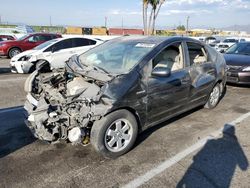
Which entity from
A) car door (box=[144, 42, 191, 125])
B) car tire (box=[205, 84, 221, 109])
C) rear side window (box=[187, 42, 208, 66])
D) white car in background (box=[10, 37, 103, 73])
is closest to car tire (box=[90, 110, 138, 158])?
car door (box=[144, 42, 191, 125])

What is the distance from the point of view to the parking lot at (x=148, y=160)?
3.01 metres

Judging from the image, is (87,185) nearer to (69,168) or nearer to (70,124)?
(69,168)

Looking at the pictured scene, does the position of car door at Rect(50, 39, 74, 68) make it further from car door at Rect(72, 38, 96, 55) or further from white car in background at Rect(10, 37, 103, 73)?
car door at Rect(72, 38, 96, 55)

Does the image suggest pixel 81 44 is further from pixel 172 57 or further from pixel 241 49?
pixel 172 57

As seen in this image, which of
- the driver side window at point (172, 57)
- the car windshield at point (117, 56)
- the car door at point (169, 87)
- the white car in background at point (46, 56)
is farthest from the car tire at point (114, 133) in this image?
the white car in background at point (46, 56)

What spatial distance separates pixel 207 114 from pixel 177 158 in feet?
7.10

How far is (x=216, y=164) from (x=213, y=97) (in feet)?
8.49

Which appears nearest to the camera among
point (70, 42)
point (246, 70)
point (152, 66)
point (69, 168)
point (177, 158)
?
point (69, 168)

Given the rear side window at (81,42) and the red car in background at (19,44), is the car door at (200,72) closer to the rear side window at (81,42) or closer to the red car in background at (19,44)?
the rear side window at (81,42)

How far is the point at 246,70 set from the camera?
754 centimetres

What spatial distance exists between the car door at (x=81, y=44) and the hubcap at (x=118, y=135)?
7678mm

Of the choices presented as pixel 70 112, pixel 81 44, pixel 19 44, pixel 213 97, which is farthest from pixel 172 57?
pixel 19 44

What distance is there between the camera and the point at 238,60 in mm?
8039

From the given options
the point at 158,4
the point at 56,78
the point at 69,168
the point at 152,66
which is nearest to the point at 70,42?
the point at 56,78
